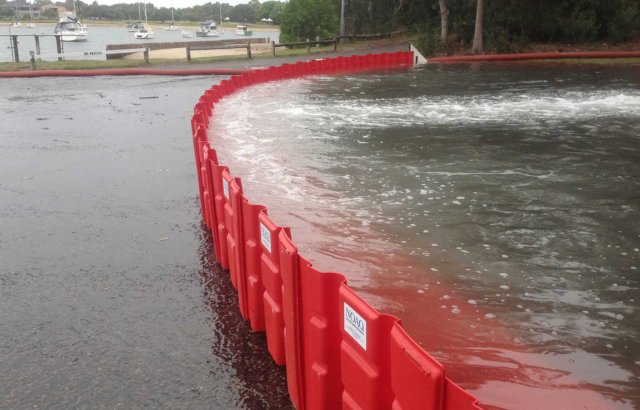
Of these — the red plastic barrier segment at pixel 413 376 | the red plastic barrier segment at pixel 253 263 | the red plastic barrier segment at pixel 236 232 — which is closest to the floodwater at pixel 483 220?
the red plastic barrier segment at pixel 236 232

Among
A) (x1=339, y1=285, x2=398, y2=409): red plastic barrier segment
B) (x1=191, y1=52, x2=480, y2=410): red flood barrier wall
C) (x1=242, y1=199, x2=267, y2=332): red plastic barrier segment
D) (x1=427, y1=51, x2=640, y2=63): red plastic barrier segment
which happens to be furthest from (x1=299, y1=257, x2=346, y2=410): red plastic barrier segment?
(x1=427, y1=51, x2=640, y2=63): red plastic barrier segment

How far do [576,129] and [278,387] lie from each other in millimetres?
13364

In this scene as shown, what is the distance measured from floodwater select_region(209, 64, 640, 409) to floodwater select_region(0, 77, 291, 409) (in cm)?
144

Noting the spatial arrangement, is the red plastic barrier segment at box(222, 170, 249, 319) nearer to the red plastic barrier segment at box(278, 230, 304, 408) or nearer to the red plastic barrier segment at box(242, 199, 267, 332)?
the red plastic barrier segment at box(242, 199, 267, 332)

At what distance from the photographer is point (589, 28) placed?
4078 cm

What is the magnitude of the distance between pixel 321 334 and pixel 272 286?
45.2 inches

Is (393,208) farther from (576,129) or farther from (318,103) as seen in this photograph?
(318,103)

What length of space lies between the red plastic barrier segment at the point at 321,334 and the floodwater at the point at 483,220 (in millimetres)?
1408

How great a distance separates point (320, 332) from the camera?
4.20 meters

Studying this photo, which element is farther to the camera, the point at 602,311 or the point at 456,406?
the point at 602,311

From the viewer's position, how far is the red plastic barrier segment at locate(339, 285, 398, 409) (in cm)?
349

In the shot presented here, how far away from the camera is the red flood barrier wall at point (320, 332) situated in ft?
10.3

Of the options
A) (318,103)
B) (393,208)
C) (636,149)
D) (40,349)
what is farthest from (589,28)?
(40,349)

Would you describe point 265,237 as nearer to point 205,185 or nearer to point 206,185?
point 206,185
